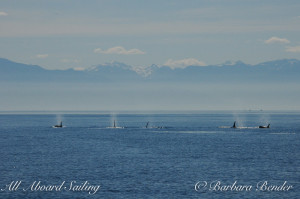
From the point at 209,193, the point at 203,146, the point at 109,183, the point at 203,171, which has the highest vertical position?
the point at 203,146

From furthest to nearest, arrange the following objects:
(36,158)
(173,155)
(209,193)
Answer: (173,155) < (36,158) < (209,193)

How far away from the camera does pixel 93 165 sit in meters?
96.1

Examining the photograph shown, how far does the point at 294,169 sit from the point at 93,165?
125 ft

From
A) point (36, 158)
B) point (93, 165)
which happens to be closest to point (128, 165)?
point (93, 165)

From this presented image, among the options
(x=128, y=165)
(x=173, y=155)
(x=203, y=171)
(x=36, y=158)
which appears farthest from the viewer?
(x=173, y=155)

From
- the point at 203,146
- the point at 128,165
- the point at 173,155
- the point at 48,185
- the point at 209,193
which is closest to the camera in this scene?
the point at 209,193

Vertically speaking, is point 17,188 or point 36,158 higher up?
point 36,158

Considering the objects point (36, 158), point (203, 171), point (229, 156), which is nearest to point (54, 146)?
point (36, 158)

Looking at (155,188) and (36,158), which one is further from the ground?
(36,158)

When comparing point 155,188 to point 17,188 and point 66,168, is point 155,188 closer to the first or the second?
point 17,188

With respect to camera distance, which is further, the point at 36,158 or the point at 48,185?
the point at 36,158

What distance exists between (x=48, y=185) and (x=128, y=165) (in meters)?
24.3

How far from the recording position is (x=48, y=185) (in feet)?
244

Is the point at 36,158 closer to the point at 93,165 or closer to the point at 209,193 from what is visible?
the point at 93,165
